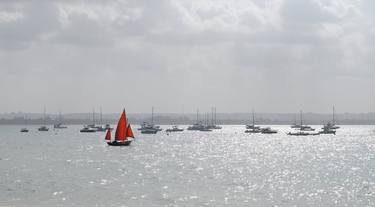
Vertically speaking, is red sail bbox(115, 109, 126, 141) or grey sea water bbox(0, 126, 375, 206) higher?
red sail bbox(115, 109, 126, 141)

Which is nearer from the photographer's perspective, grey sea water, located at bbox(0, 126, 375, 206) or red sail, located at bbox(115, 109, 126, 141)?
grey sea water, located at bbox(0, 126, 375, 206)

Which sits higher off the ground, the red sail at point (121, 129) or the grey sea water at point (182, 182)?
the red sail at point (121, 129)

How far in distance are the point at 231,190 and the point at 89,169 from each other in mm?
29652

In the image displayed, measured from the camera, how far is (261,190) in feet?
203

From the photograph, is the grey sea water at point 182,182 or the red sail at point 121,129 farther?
the red sail at point 121,129

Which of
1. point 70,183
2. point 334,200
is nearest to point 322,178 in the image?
point 334,200

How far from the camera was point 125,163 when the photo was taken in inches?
3757

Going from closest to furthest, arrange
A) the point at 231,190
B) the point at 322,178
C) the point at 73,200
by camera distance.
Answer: the point at 73,200 < the point at 231,190 < the point at 322,178

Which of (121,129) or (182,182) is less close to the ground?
(121,129)

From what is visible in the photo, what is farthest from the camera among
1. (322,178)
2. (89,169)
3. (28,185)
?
(89,169)

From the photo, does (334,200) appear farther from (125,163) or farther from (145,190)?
(125,163)

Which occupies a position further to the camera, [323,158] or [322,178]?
[323,158]

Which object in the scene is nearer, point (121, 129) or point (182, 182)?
point (182, 182)

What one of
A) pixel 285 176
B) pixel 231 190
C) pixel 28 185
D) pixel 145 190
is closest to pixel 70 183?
pixel 28 185
